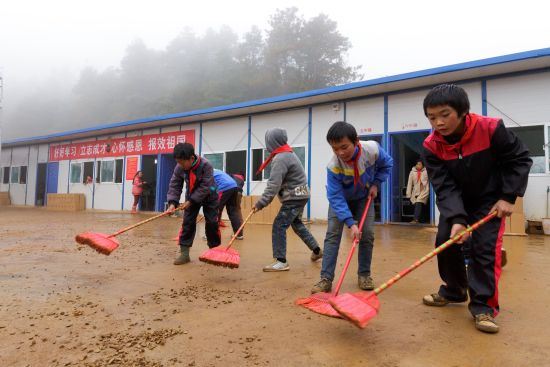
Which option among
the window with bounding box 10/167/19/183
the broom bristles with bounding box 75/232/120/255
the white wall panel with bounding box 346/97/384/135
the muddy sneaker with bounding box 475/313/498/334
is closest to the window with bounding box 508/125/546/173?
the white wall panel with bounding box 346/97/384/135

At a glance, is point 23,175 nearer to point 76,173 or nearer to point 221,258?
point 76,173

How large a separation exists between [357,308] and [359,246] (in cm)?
115

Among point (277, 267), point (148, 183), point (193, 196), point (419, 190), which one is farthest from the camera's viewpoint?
point (148, 183)

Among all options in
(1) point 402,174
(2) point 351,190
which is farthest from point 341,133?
(1) point 402,174

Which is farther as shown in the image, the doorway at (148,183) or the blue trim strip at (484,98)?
the doorway at (148,183)

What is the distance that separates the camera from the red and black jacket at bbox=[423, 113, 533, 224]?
2129 millimetres

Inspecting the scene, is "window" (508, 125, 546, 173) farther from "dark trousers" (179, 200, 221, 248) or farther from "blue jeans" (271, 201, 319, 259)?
"dark trousers" (179, 200, 221, 248)

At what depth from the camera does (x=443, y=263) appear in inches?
95.5

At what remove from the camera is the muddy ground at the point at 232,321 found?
174 centimetres

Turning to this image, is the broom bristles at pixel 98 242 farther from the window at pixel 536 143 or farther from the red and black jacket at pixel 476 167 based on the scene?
the window at pixel 536 143

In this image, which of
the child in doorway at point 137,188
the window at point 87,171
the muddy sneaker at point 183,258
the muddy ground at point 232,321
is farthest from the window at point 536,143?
the window at point 87,171

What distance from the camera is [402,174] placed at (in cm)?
1020

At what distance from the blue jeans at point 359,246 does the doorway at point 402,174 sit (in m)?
6.25

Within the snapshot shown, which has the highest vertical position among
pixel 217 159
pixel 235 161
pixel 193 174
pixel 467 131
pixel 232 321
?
pixel 217 159
